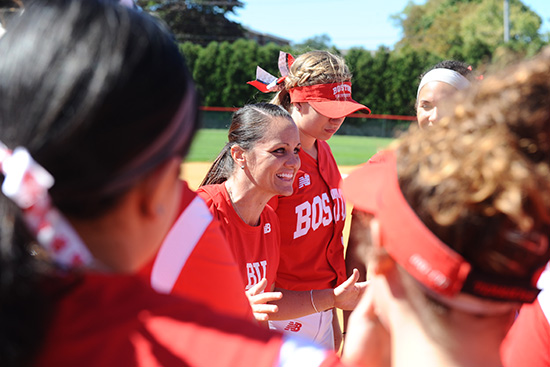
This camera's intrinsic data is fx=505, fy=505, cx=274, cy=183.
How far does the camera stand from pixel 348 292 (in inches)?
125

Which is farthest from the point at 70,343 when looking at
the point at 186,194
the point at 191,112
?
the point at 186,194

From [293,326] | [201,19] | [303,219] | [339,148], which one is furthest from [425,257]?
[201,19]

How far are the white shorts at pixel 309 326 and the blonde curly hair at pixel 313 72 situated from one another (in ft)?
5.62

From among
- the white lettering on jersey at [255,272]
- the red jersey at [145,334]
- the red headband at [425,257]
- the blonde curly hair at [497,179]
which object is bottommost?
the white lettering on jersey at [255,272]

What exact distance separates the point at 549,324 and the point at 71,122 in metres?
1.55

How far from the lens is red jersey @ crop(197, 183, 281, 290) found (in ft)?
9.80

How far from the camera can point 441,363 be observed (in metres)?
1.08

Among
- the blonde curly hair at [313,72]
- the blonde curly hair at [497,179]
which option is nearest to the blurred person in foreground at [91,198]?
the blonde curly hair at [497,179]

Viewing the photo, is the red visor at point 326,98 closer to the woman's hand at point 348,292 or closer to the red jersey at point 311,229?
the red jersey at point 311,229

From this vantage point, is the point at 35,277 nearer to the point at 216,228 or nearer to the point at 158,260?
the point at 158,260

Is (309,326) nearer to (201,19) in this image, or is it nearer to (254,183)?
(254,183)

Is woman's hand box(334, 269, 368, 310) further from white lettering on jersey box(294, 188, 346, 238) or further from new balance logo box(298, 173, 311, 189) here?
new balance logo box(298, 173, 311, 189)

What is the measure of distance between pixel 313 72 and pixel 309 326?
1.98 metres

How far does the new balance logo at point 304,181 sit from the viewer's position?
3.69m
